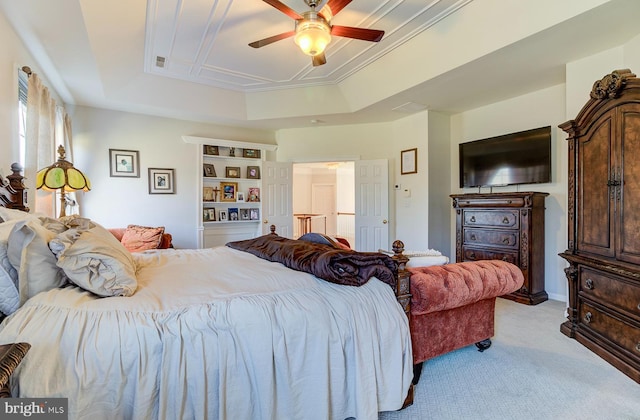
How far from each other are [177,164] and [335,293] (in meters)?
4.23

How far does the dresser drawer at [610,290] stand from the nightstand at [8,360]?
127 inches

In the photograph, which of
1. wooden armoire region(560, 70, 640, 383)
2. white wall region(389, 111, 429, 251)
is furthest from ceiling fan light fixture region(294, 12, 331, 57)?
white wall region(389, 111, 429, 251)

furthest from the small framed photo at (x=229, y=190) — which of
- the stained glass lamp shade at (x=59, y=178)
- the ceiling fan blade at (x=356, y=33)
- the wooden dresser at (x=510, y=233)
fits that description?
the wooden dresser at (x=510, y=233)

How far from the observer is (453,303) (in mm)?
1898

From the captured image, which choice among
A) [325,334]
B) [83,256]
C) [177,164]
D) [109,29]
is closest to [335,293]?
[325,334]

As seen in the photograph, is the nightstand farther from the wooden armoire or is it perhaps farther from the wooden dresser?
the wooden dresser

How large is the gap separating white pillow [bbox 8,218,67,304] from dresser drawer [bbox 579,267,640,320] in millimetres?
3444

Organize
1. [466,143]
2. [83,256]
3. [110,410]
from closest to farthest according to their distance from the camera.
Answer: [110,410]
[83,256]
[466,143]

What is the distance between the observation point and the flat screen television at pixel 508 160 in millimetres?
3686

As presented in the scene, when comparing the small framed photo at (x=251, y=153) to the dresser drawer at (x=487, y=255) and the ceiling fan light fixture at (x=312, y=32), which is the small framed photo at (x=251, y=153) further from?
the dresser drawer at (x=487, y=255)

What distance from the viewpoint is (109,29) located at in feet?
9.55

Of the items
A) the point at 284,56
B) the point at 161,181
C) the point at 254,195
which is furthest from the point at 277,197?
the point at 284,56

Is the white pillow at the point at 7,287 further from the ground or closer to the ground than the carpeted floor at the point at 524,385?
further from the ground

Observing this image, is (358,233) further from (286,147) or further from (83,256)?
(83,256)
